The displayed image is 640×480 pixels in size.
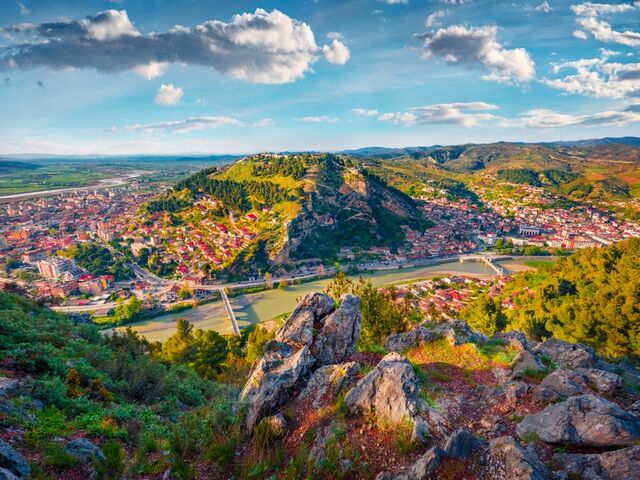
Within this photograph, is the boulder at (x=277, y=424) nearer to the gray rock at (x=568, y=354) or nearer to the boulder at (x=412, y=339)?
the boulder at (x=412, y=339)

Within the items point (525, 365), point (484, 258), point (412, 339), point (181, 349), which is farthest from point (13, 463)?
point (484, 258)

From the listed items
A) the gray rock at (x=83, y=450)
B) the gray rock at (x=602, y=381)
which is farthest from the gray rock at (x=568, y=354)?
the gray rock at (x=83, y=450)

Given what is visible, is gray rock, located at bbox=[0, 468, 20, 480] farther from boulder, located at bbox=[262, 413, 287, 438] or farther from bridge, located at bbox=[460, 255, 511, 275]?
bridge, located at bbox=[460, 255, 511, 275]

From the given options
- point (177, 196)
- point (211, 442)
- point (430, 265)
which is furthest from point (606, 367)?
point (177, 196)

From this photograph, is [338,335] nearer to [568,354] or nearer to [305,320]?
[305,320]

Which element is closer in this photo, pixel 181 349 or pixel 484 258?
pixel 181 349

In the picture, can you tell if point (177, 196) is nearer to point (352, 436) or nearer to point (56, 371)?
point (56, 371)
